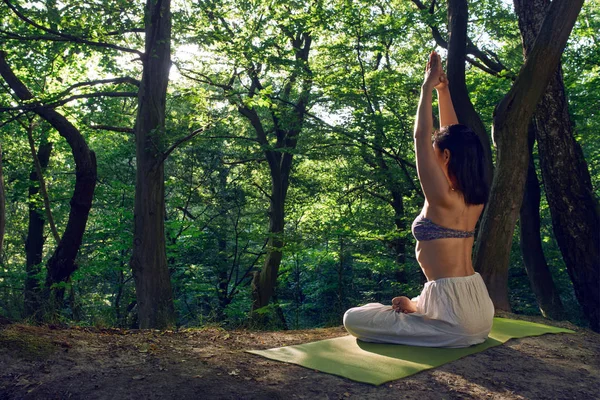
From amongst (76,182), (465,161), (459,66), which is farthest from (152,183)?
(465,161)

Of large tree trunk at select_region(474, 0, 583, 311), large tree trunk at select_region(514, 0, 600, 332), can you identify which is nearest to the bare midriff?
large tree trunk at select_region(474, 0, 583, 311)

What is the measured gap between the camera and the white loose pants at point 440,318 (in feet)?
13.4

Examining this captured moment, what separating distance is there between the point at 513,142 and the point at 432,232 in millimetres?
2850

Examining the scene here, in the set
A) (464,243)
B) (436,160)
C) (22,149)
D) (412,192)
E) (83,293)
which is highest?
(22,149)

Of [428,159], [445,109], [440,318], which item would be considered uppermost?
[445,109]

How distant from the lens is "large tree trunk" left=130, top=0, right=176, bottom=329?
8.64m

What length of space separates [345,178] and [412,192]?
77.6 inches

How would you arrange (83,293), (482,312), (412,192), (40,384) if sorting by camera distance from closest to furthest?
1. (40,384)
2. (482,312)
3. (412,192)
4. (83,293)

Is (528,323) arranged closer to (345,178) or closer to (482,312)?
(482,312)

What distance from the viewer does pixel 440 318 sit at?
13.5ft

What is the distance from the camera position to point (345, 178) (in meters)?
15.5

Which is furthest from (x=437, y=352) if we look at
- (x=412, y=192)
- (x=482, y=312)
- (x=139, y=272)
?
(x=412, y=192)

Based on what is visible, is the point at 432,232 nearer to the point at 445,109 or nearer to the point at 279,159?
the point at 445,109

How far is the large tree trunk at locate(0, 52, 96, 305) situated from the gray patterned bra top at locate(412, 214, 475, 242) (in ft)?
21.0
